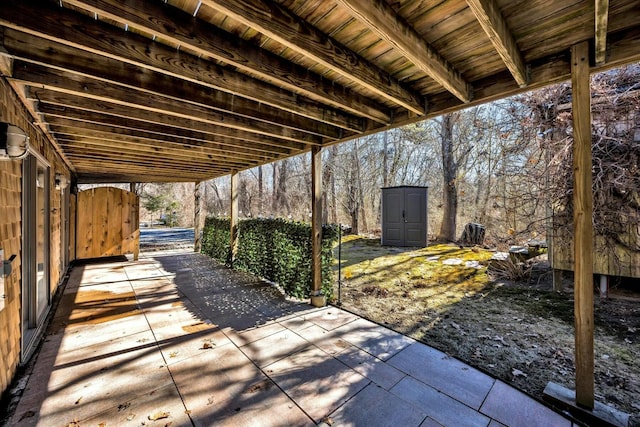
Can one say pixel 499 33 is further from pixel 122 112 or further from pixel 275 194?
pixel 275 194

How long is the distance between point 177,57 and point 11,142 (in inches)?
50.3

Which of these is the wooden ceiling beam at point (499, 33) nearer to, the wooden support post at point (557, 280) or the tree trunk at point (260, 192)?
the wooden support post at point (557, 280)

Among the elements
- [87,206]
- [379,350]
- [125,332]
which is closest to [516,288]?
[379,350]

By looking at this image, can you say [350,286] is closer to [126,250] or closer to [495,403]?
[495,403]

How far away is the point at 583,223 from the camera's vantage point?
6.50ft

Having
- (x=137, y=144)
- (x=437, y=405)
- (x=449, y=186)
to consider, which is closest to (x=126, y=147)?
(x=137, y=144)

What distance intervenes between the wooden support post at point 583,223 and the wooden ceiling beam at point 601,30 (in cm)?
8

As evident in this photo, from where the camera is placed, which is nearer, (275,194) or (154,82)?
(154,82)

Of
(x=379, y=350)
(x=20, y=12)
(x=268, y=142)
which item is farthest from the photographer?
(x=268, y=142)

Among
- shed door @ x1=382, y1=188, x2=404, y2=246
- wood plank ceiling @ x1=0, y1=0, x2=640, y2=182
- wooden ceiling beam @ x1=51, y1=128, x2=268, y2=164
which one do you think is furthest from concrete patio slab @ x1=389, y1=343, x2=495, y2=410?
shed door @ x1=382, y1=188, x2=404, y2=246

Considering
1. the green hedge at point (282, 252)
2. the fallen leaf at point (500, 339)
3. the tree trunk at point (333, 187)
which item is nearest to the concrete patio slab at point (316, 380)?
the green hedge at point (282, 252)

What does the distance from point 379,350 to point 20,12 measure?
367cm

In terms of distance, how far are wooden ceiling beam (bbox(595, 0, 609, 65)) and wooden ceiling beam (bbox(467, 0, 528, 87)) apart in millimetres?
414

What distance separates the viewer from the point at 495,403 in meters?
2.07
